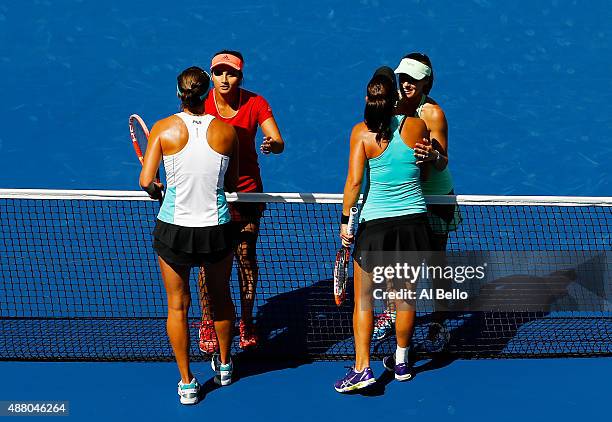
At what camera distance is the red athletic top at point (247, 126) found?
6457mm

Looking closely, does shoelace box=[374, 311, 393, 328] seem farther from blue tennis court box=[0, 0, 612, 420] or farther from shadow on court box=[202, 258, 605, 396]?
blue tennis court box=[0, 0, 612, 420]

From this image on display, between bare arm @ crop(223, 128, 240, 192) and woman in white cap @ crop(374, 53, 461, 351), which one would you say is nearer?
bare arm @ crop(223, 128, 240, 192)

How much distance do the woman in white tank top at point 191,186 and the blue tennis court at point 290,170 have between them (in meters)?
0.94

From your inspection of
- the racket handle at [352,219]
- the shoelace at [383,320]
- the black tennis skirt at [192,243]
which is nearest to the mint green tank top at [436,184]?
Answer: the racket handle at [352,219]

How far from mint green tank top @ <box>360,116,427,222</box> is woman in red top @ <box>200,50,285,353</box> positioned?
0.82 meters

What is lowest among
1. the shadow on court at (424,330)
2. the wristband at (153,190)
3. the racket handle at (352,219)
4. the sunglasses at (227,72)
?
the shadow on court at (424,330)

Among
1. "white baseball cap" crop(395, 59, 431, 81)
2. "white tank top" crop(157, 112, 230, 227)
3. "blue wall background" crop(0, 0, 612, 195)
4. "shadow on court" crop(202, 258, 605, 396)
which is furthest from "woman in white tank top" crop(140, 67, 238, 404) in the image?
"blue wall background" crop(0, 0, 612, 195)

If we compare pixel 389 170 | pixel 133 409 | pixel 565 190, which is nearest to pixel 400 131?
pixel 389 170

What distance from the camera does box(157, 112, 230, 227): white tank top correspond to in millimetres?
5586

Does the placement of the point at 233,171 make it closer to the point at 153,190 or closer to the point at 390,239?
the point at 153,190

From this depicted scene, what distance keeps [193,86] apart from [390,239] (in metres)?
1.54

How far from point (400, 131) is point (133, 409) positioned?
2.50m

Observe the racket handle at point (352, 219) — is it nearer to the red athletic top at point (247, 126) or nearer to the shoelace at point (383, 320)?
the red athletic top at point (247, 126)

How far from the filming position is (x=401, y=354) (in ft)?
20.6
